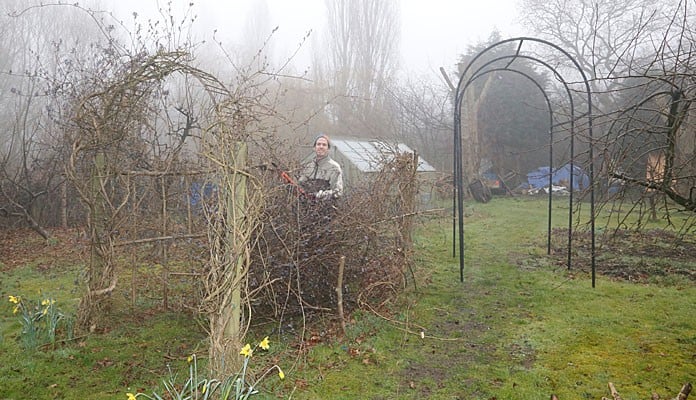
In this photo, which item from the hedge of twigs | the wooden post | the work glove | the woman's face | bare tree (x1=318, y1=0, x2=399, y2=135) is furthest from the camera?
bare tree (x1=318, y1=0, x2=399, y2=135)

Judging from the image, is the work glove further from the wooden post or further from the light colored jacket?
the wooden post

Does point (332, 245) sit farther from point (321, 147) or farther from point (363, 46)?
point (363, 46)

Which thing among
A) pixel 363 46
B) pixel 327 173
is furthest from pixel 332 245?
pixel 363 46

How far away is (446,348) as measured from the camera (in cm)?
414

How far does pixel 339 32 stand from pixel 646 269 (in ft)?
63.3

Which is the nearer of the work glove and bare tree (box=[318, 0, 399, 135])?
the work glove

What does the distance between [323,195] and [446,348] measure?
1.63 m

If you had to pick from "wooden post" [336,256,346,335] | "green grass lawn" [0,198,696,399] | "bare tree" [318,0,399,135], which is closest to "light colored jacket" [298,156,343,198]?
"wooden post" [336,256,346,335]

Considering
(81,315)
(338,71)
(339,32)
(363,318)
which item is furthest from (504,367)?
(339,32)

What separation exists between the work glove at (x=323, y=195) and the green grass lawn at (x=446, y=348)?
1.12 m

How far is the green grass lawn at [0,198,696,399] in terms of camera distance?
340 cm

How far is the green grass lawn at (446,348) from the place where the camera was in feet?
11.2

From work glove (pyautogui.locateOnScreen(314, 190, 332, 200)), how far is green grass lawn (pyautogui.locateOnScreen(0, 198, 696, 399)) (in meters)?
1.12

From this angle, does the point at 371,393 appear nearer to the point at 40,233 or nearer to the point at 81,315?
the point at 81,315
